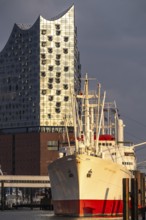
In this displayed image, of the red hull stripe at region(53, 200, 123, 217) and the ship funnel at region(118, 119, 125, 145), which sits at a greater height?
Answer: the ship funnel at region(118, 119, 125, 145)

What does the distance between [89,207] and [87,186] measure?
294 centimetres

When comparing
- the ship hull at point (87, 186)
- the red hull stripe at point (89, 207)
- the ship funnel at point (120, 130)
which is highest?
the ship funnel at point (120, 130)

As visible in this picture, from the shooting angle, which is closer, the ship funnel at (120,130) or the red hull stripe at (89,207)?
the red hull stripe at (89,207)

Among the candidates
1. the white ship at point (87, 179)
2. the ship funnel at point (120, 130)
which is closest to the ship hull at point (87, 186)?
the white ship at point (87, 179)

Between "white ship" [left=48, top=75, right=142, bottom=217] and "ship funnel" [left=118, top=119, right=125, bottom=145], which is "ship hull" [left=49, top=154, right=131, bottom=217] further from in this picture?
"ship funnel" [left=118, top=119, right=125, bottom=145]

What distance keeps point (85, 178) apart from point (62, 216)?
321 inches

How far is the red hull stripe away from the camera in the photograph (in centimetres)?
11231

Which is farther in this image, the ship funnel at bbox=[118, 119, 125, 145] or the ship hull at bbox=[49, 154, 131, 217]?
the ship funnel at bbox=[118, 119, 125, 145]

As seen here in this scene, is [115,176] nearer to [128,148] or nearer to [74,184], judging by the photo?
[74,184]

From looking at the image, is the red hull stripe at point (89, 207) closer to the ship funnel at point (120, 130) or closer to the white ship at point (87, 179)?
the white ship at point (87, 179)

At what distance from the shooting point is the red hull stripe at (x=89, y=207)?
112312mm

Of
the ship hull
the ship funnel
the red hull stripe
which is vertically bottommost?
the red hull stripe

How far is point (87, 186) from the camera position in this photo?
112875mm

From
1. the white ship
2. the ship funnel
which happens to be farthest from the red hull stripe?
the ship funnel
